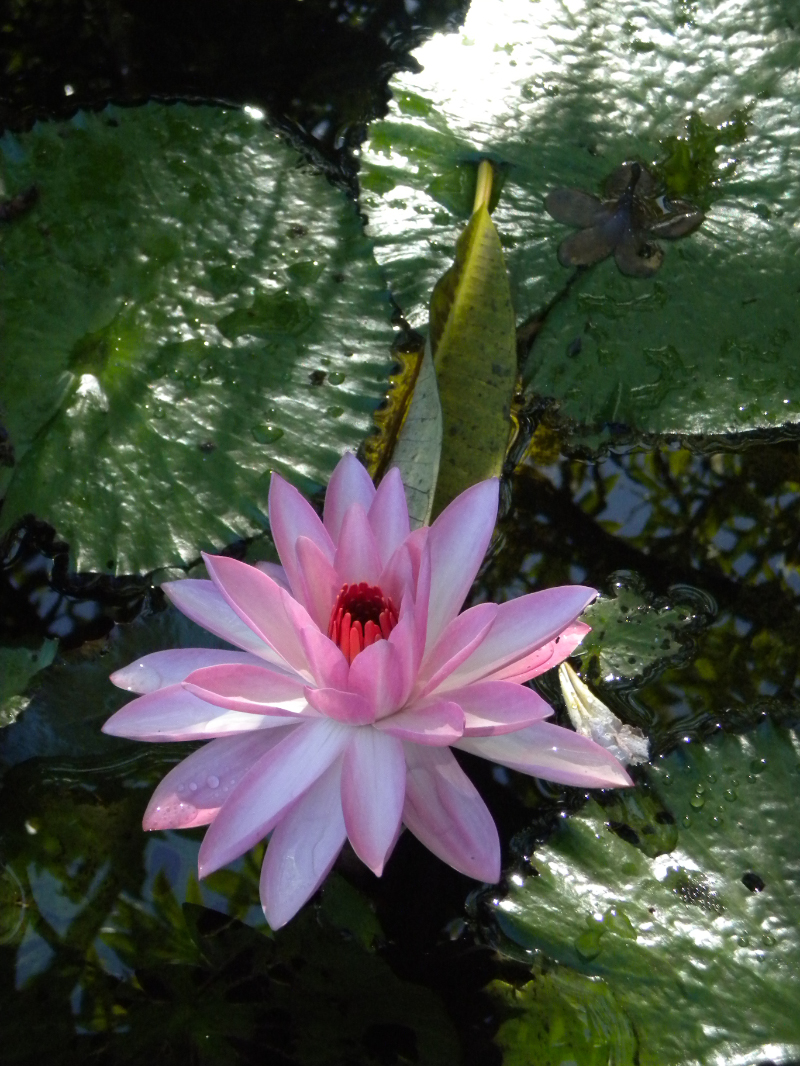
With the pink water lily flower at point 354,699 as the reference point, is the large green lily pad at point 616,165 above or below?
above

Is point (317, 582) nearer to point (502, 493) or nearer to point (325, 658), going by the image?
point (325, 658)

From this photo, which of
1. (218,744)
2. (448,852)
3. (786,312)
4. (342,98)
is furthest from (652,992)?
(342,98)

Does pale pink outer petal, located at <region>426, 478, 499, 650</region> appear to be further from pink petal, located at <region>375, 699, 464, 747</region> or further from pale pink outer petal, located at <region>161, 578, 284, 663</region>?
pale pink outer petal, located at <region>161, 578, 284, 663</region>

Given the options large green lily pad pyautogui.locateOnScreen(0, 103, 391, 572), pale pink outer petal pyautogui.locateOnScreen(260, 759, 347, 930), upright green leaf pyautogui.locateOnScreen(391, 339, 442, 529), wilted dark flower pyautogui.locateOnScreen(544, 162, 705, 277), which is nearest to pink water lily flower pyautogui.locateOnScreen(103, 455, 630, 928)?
pale pink outer petal pyautogui.locateOnScreen(260, 759, 347, 930)

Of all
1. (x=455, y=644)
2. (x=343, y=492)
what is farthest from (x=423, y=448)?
(x=455, y=644)

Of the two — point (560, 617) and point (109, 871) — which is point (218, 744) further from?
point (560, 617)

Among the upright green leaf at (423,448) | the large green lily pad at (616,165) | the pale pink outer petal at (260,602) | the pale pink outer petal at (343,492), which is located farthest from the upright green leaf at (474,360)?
the pale pink outer petal at (260,602)

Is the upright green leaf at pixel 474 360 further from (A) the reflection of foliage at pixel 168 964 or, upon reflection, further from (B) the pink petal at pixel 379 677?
(A) the reflection of foliage at pixel 168 964
